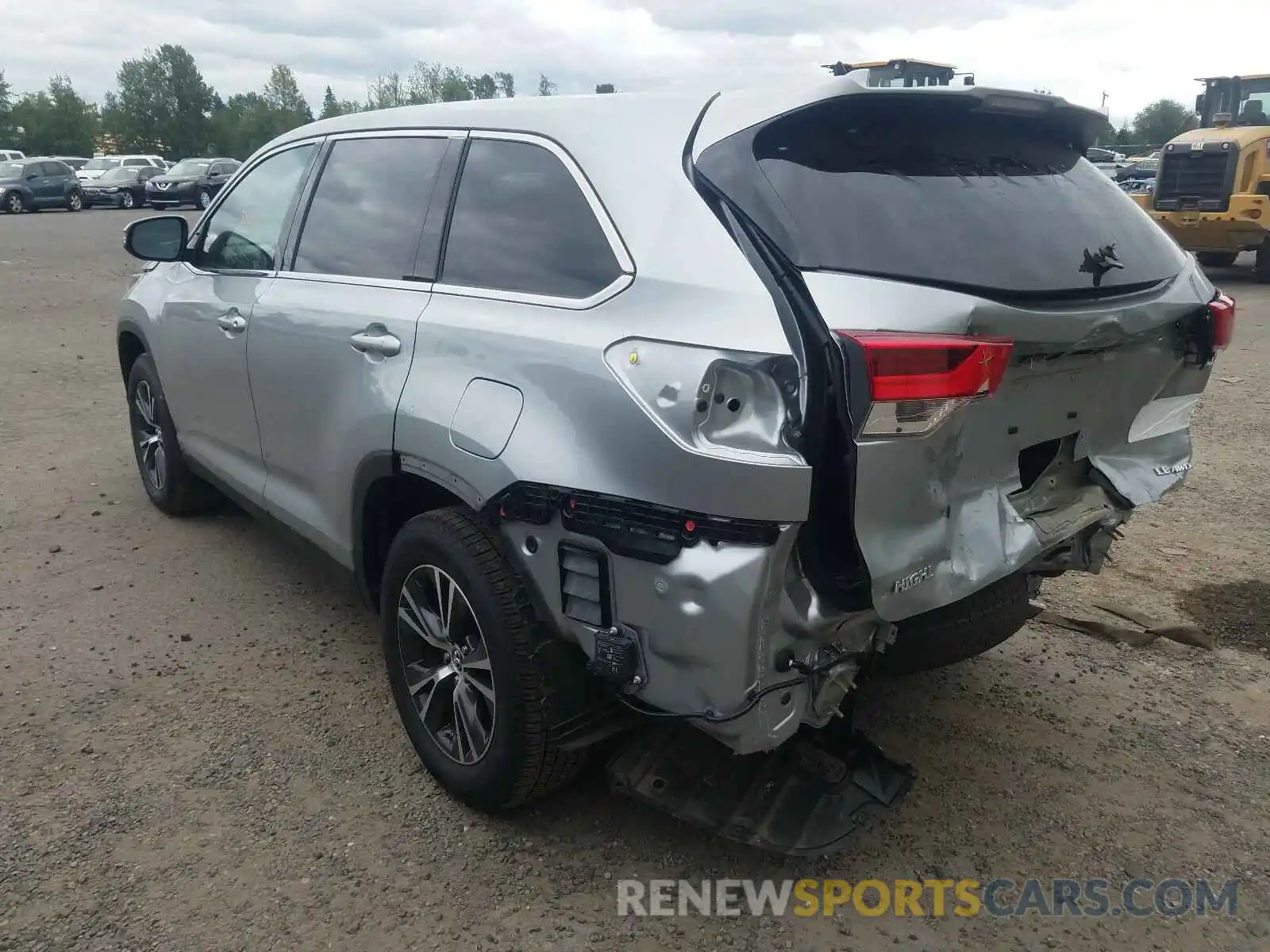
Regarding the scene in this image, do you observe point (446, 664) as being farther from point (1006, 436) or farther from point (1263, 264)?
point (1263, 264)

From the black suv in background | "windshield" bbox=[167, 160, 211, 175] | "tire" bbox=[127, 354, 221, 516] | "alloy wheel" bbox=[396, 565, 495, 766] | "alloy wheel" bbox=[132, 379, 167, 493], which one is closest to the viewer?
"alloy wheel" bbox=[396, 565, 495, 766]

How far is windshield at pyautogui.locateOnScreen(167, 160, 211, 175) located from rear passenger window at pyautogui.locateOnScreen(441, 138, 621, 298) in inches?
1366

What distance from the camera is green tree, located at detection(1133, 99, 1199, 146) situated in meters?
61.4

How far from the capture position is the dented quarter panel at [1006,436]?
2137mm

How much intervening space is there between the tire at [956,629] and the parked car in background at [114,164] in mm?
39255

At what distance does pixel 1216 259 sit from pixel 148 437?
52.9ft

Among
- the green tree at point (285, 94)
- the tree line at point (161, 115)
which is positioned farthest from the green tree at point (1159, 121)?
the green tree at point (285, 94)

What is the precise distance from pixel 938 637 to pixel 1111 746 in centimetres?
106

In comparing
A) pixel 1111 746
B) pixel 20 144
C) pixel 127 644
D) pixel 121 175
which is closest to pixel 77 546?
pixel 127 644

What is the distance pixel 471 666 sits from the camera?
9.02 feet

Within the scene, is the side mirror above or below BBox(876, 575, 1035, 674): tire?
above

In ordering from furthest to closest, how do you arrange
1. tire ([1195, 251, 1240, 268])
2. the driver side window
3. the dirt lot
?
tire ([1195, 251, 1240, 268]) < the driver side window < the dirt lot

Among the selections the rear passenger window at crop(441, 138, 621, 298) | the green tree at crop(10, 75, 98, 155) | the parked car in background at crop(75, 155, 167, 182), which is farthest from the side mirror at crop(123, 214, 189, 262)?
the green tree at crop(10, 75, 98, 155)

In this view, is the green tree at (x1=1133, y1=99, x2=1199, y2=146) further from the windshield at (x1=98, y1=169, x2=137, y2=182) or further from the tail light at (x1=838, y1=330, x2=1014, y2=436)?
the tail light at (x1=838, y1=330, x2=1014, y2=436)
